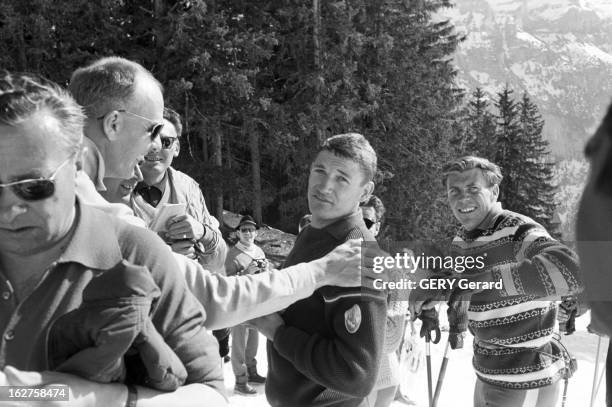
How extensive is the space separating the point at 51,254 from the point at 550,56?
525 feet

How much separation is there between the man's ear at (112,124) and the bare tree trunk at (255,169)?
17085 mm

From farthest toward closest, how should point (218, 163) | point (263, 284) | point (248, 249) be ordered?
point (218, 163) → point (248, 249) → point (263, 284)

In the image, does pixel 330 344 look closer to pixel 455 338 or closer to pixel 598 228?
pixel 455 338

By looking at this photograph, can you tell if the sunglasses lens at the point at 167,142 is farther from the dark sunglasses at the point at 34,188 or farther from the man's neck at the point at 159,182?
the dark sunglasses at the point at 34,188

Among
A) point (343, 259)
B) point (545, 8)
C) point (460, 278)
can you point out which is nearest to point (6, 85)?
point (343, 259)

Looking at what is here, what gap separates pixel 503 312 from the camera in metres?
3.03

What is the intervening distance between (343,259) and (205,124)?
16582 mm

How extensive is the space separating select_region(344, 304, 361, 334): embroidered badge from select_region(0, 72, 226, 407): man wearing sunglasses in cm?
87

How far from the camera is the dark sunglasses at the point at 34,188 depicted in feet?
3.83

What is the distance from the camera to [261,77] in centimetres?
2022

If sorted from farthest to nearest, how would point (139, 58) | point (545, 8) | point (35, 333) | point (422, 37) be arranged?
point (545, 8), point (422, 37), point (139, 58), point (35, 333)

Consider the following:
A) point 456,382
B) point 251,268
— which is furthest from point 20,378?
point 456,382

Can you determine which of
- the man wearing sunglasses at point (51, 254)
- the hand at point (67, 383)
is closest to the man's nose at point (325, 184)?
the man wearing sunglasses at point (51, 254)

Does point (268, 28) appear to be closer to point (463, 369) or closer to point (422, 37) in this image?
point (422, 37)
